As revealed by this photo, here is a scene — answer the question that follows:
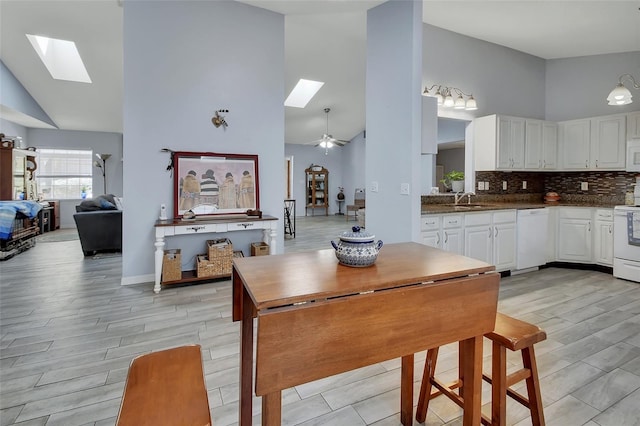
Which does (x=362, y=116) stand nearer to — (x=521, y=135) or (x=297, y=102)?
(x=297, y=102)

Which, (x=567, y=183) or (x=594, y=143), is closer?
(x=594, y=143)

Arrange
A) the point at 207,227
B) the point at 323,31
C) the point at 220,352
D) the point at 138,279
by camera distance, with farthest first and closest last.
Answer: the point at 323,31, the point at 138,279, the point at 207,227, the point at 220,352

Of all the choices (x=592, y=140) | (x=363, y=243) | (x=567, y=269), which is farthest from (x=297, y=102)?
(x=363, y=243)

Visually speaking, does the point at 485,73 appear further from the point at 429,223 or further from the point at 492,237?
the point at 429,223

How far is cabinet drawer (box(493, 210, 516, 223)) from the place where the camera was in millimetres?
3984

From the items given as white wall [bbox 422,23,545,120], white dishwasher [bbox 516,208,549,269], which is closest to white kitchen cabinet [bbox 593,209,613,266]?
white dishwasher [bbox 516,208,549,269]

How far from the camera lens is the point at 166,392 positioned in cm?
104

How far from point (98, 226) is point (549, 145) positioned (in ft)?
22.4

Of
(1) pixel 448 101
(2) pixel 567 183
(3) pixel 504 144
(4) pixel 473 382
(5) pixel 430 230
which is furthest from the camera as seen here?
(2) pixel 567 183

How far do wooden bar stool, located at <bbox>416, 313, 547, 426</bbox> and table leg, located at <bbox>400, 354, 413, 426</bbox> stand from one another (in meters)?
0.08

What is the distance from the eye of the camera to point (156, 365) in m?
1.10

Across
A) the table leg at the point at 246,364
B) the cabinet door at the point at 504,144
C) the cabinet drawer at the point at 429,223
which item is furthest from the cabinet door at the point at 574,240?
the table leg at the point at 246,364

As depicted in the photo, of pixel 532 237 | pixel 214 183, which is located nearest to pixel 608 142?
pixel 532 237

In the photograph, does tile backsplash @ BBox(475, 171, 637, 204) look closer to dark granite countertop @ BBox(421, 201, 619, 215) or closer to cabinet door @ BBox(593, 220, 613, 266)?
dark granite countertop @ BBox(421, 201, 619, 215)
